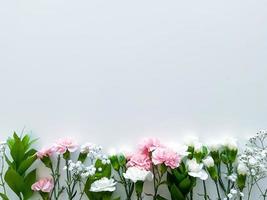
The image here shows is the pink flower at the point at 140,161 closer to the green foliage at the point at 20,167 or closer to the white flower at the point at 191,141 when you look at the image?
the white flower at the point at 191,141

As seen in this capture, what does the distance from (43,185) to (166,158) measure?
485 millimetres

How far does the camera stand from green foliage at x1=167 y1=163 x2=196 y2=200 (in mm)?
1140

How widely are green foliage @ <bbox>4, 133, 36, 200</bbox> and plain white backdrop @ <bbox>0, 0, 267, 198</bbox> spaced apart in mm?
70

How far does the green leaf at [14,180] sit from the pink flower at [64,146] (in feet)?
0.58

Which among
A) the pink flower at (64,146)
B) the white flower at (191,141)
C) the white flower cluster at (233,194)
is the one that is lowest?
the white flower cluster at (233,194)

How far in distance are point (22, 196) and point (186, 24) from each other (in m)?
0.95

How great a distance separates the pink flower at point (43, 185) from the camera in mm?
1162

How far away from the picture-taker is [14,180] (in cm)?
116

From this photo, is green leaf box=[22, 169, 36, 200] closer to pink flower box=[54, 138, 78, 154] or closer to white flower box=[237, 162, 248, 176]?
pink flower box=[54, 138, 78, 154]

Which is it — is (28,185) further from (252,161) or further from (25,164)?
(252,161)

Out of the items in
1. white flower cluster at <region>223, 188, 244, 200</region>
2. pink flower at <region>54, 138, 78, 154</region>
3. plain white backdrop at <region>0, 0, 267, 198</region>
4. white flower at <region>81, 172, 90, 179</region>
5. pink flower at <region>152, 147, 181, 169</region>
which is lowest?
white flower cluster at <region>223, 188, 244, 200</region>

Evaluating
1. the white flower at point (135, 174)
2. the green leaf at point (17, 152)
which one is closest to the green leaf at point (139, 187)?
the white flower at point (135, 174)

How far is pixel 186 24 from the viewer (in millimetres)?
1249

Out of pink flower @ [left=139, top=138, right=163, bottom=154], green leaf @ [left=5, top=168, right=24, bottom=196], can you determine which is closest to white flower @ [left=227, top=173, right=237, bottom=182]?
pink flower @ [left=139, top=138, right=163, bottom=154]
